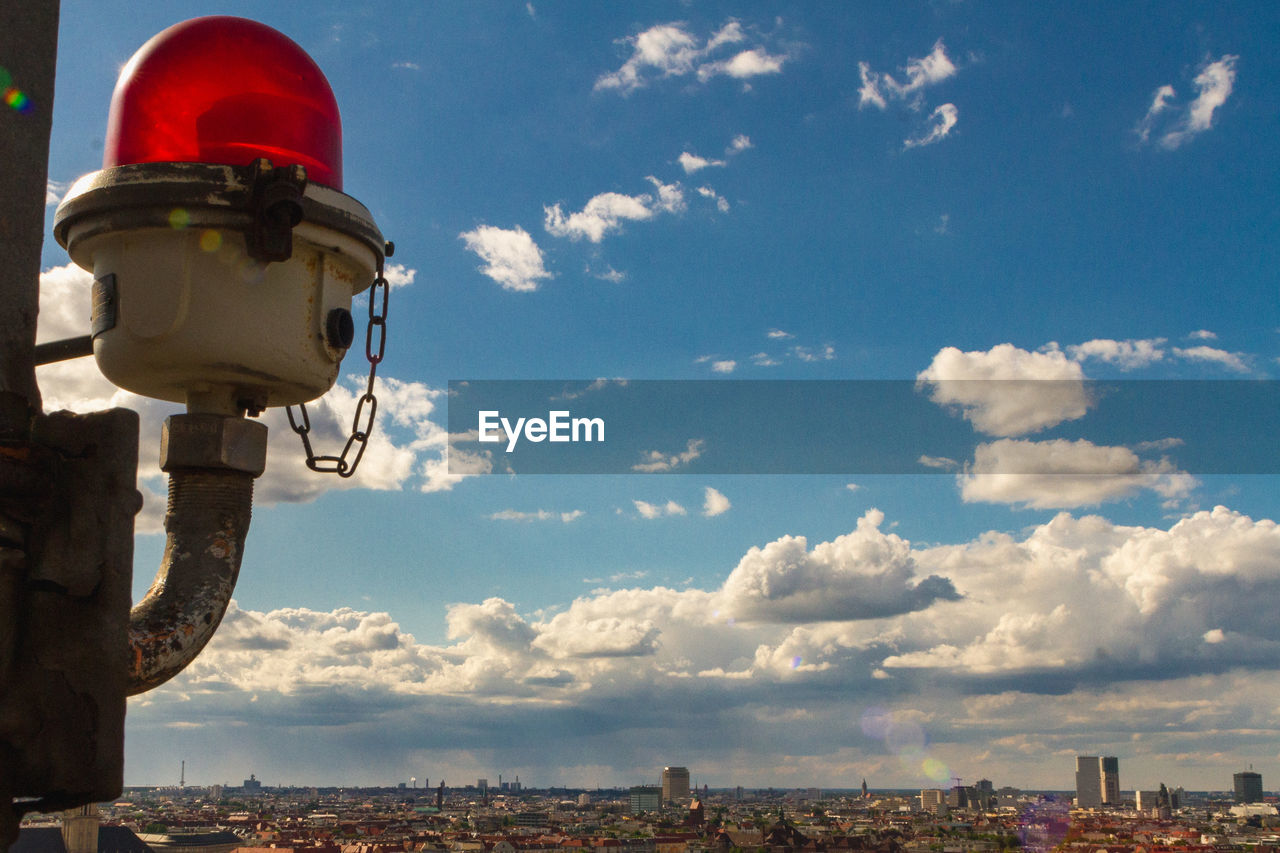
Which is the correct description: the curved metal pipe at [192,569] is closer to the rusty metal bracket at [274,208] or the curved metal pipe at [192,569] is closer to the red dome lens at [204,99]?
the rusty metal bracket at [274,208]

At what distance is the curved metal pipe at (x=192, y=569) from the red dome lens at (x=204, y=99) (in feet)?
2.54

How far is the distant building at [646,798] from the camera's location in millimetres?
139875

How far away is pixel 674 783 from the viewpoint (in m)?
145

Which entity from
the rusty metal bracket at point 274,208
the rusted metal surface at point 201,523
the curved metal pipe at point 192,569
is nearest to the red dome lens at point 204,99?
the rusty metal bracket at point 274,208

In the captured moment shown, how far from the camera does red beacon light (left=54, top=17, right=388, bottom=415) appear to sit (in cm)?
259

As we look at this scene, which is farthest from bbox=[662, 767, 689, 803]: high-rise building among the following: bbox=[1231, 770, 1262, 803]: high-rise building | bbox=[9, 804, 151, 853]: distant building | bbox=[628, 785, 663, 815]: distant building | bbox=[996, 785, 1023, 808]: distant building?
bbox=[9, 804, 151, 853]: distant building

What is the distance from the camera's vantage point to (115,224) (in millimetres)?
2623

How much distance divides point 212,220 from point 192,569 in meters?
0.83

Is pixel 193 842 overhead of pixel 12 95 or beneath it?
beneath

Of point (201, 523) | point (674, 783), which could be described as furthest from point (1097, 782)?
point (201, 523)

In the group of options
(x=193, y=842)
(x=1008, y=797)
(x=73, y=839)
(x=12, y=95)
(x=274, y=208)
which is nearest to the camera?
(x=12, y=95)

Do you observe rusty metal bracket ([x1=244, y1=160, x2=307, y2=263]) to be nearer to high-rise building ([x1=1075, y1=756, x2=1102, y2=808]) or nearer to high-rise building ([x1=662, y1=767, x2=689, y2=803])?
high-rise building ([x1=662, y1=767, x2=689, y2=803])

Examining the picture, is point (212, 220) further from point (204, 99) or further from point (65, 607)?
point (65, 607)

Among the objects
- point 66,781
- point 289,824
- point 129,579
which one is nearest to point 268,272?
point 129,579
